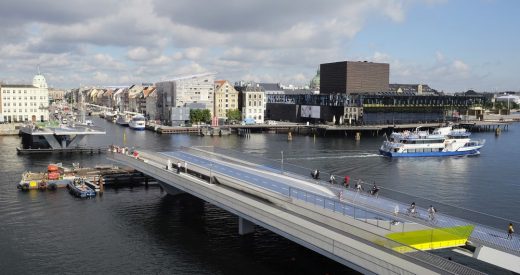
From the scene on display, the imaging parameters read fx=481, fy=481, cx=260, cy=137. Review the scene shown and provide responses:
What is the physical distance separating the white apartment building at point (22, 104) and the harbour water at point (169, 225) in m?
63.1

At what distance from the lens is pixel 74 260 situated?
23.5 m

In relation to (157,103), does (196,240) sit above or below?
below

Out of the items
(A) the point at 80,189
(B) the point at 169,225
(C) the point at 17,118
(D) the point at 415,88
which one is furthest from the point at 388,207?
(D) the point at 415,88

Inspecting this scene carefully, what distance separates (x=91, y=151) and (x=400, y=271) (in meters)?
55.3

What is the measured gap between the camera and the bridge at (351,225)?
50.5ft

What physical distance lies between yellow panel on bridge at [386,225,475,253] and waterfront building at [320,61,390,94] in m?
113

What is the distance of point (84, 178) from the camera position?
4059 cm

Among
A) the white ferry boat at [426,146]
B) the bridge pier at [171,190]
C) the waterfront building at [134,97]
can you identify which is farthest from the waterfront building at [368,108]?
the bridge pier at [171,190]

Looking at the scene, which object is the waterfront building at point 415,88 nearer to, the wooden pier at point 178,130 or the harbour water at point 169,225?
the wooden pier at point 178,130

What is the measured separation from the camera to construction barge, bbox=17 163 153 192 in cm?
3891

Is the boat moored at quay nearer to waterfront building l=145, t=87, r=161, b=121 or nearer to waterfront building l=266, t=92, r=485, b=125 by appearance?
waterfront building l=266, t=92, r=485, b=125

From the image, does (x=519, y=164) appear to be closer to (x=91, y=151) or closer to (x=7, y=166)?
(x=91, y=151)

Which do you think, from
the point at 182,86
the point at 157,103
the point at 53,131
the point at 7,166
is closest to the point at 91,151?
the point at 53,131

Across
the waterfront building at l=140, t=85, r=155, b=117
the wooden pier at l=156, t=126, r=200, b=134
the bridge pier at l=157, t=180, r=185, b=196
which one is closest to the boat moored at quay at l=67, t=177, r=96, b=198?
the bridge pier at l=157, t=180, r=185, b=196
